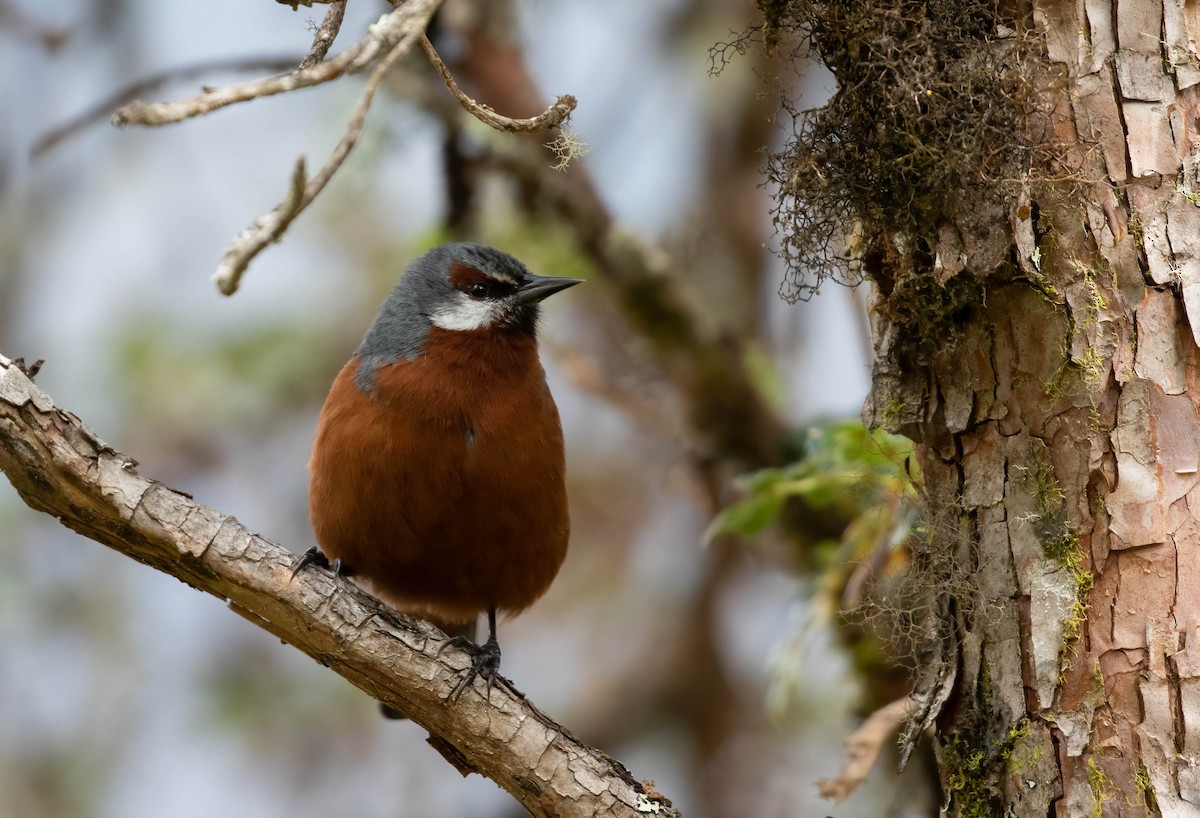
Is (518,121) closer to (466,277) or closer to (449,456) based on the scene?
(449,456)

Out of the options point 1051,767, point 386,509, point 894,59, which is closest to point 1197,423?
point 1051,767

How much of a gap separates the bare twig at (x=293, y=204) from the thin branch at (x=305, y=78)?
30mm

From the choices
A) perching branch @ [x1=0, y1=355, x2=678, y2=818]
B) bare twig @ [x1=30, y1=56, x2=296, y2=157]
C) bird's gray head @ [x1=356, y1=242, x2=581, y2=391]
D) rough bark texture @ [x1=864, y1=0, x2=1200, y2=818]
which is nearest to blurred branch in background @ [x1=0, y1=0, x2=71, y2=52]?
bare twig @ [x1=30, y1=56, x2=296, y2=157]

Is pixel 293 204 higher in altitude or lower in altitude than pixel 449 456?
lower

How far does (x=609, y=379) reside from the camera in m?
7.01

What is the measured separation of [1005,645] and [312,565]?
6.01 ft

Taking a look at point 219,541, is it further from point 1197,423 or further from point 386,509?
point 1197,423

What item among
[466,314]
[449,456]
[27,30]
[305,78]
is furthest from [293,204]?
[27,30]

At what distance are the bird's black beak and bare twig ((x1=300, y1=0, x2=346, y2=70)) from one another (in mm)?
2213

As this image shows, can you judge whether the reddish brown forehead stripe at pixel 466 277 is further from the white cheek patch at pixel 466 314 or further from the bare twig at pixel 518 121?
the bare twig at pixel 518 121

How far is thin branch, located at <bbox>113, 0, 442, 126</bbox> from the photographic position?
7.63ft

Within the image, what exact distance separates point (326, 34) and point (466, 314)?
2.22 meters

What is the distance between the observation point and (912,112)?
2850 mm

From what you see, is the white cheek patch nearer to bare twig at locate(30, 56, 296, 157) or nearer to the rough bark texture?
bare twig at locate(30, 56, 296, 157)
